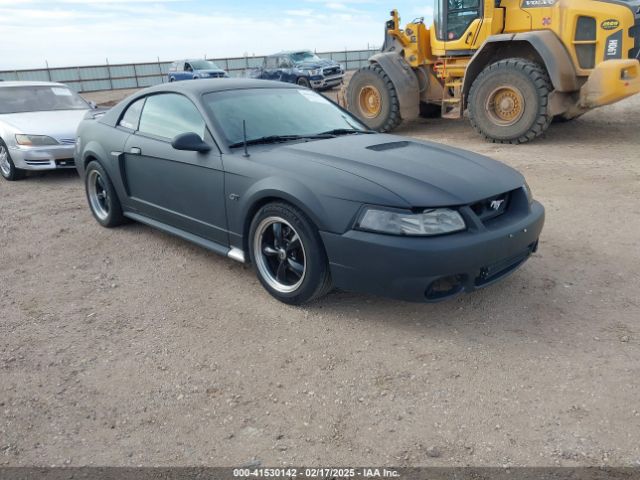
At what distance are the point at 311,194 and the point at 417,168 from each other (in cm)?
70

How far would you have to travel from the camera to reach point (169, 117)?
14.1ft

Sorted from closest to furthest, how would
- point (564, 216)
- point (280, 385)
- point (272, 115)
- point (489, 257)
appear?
1. point (280, 385)
2. point (489, 257)
3. point (272, 115)
4. point (564, 216)

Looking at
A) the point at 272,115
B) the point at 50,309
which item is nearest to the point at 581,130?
the point at 272,115

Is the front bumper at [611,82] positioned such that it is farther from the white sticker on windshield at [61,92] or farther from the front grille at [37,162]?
the white sticker on windshield at [61,92]

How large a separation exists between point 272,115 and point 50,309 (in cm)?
216

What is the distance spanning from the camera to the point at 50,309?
364cm

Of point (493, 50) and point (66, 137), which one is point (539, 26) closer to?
point (493, 50)

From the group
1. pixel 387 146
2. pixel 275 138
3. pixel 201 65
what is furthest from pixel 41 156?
pixel 201 65

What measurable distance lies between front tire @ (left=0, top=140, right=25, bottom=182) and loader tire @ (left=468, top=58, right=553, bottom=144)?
746 cm

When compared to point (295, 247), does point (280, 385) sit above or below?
below

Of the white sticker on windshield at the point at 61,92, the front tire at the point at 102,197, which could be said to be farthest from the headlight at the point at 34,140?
the front tire at the point at 102,197

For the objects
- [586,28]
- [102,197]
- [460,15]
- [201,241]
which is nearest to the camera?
[201,241]

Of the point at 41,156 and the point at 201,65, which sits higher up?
the point at 201,65

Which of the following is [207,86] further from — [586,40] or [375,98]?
[375,98]
